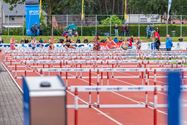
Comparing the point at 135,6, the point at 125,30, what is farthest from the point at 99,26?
the point at 135,6

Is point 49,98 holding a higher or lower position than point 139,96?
higher

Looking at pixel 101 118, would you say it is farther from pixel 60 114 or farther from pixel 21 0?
pixel 21 0

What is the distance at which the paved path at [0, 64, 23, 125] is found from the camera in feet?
44.4

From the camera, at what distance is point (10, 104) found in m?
16.6

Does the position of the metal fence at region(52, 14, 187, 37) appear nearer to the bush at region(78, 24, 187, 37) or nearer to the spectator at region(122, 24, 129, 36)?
the bush at region(78, 24, 187, 37)

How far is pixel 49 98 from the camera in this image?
247 inches

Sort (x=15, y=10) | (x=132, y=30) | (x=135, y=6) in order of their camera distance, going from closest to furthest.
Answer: (x=132, y=30), (x=135, y=6), (x=15, y=10)

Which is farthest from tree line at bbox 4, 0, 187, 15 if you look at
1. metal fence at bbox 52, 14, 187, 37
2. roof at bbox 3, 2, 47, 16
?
roof at bbox 3, 2, 47, 16

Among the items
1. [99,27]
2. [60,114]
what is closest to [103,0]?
[99,27]

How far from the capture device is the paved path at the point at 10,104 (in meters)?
13.5

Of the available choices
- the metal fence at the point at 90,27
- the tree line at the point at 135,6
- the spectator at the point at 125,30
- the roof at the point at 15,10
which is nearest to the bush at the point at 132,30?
the metal fence at the point at 90,27

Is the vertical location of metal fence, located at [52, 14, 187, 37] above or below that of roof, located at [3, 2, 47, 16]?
below

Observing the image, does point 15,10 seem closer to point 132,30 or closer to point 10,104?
point 132,30

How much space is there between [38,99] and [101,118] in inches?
317
